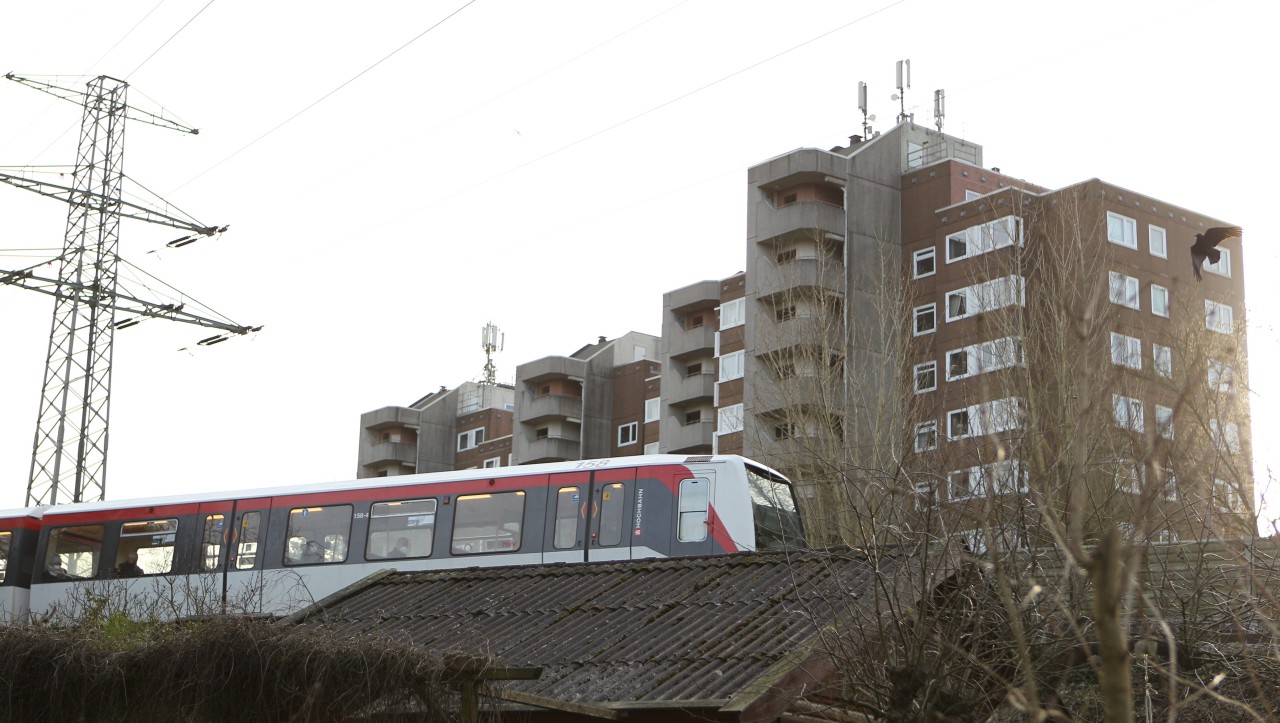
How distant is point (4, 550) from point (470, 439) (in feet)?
190

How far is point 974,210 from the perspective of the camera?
175 ft

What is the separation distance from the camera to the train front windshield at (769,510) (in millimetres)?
23688

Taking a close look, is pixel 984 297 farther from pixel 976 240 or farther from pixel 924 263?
pixel 924 263

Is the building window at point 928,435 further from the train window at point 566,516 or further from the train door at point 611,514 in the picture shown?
the train window at point 566,516

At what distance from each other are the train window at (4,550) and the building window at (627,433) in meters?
48.0

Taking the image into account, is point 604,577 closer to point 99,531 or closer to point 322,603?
point 322,603

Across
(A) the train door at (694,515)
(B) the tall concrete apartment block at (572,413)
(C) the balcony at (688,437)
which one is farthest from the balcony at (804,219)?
(A) the train door at (694,515)

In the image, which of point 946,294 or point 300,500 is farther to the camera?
point 946,294

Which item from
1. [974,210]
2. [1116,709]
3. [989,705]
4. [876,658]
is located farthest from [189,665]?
[974,210]

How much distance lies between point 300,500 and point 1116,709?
82.1 feet

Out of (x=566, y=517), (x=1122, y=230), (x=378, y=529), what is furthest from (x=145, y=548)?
(x=1122, y=230)

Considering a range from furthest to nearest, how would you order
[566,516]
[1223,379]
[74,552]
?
[74,552] → [566,516] → [1223,379]

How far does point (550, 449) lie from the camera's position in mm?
76875

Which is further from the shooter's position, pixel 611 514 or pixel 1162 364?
pixel 1162 364
